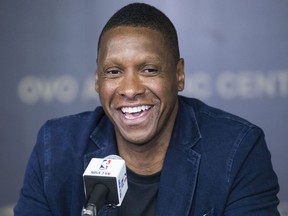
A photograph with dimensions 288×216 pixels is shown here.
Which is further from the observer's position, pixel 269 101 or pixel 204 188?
pixel 269 101

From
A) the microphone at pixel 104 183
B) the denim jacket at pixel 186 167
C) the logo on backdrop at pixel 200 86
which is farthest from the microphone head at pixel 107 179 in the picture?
the logo on backdrop at pixel 200 86

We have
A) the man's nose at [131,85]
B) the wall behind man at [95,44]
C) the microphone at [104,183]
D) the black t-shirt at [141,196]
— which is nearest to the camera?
the microphone at [104,183]

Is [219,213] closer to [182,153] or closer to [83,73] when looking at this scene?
[182,153]

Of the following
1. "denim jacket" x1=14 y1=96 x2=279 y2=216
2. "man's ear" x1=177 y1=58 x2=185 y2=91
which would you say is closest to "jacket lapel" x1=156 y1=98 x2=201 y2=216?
"denim jacket" x1=14 y1=96 x2=279 y2=216

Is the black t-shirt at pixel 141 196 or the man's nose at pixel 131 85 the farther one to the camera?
the black t-shirt at pixel 141 196

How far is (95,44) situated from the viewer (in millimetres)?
2504

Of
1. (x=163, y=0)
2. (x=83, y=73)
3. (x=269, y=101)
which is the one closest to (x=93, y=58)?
(x=83, y=73)

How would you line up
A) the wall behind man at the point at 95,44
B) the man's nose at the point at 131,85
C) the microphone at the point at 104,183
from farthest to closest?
the wall behind man at the point at 95,44 → the man's nose at the point at 131,85 → the microphone at the point at 104,183

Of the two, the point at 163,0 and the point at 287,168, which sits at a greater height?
the point at 163,0

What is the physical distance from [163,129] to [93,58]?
3.16 feet

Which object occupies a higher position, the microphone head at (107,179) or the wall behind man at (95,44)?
the wall behind man at (95,44)

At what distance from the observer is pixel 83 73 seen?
99.0 inches

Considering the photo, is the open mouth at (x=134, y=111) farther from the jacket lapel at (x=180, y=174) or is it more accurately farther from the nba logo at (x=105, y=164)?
the nba logo at (x=105, y=164)

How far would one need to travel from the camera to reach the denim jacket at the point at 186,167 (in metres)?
1.52
